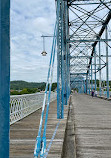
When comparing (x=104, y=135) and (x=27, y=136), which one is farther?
(x=104, y=135)

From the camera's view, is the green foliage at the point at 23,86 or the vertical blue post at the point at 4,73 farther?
the green foliage at the point at 23,86

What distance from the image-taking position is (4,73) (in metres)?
1.86

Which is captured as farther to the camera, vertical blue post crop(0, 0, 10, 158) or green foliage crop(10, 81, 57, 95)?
green foliage crop(10, 81, 57, 95)

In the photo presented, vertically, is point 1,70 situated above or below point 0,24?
below

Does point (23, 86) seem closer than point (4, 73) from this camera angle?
No

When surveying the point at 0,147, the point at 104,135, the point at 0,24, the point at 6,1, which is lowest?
the point at 104,135

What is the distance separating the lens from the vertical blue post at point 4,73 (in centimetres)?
185

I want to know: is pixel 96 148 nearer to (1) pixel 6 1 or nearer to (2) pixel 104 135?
(2) pixel 104 135

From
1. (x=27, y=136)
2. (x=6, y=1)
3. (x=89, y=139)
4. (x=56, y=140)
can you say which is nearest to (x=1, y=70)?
(x=6, y=1)

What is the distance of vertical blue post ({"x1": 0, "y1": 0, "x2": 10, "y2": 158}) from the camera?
6.06 feet

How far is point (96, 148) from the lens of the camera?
4.79 metres

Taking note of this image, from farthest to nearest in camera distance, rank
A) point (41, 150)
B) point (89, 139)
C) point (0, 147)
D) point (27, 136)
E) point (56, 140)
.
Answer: point (89, 139), point (27, 136), point (56, 140), point (41, 150), point (0, 147)

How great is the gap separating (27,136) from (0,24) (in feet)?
12.4

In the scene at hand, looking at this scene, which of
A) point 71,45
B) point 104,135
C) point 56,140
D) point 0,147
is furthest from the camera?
point 71,45
